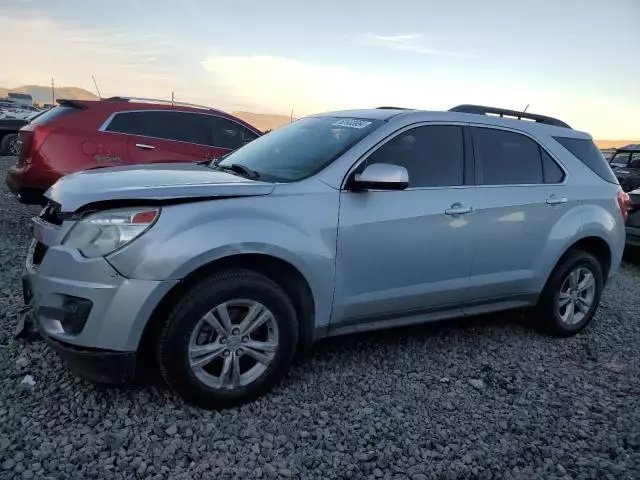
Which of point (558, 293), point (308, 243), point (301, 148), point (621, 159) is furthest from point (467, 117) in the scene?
point (621, 159)

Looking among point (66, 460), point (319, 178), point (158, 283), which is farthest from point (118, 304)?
point (319, 178)

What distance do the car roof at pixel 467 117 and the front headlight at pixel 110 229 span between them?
1.83 meters

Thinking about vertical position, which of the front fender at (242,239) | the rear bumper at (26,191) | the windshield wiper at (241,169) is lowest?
the rear bumper at (26,191)

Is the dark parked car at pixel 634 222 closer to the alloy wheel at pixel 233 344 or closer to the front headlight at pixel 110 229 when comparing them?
the alloy wheel at pixel 233 344

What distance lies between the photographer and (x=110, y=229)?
8.85 feet

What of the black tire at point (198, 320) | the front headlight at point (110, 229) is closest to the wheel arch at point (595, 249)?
the black tire at point (198, 320)

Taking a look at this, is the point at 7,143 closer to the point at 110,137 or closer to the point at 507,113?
the point at 110,137

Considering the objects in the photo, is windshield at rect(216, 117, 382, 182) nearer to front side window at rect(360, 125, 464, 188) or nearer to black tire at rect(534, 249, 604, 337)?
front side window at rect(360, 125, 464, 188)

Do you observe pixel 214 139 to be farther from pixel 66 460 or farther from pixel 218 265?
pixel 66 460

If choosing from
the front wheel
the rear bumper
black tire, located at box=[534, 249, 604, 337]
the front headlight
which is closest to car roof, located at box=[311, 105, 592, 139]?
black tire, located at box=[534, 249, 604, 337]

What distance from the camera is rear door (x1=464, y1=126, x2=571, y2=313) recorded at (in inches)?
154

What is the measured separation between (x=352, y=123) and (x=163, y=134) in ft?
13.3

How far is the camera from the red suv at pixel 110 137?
6.22m

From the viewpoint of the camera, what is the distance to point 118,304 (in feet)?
8.64
